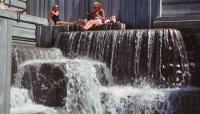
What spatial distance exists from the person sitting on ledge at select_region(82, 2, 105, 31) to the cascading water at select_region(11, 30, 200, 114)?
0.76 metres

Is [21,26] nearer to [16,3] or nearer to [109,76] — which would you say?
[16,3]

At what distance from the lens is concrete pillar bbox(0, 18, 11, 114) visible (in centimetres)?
352

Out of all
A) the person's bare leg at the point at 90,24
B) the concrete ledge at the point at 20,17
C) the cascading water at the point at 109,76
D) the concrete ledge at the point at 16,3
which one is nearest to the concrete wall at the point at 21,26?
the concrete ledge at the point at 20,17

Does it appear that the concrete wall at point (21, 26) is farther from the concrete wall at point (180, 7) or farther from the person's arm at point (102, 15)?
the concrete wall at point (180, 7)

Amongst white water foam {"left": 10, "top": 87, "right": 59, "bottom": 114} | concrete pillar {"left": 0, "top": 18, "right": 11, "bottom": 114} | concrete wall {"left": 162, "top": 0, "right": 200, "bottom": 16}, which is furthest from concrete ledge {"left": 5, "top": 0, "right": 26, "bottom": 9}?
concrete pillar {"left": 0, "top": 18, "right": 11, "bottom": 114}

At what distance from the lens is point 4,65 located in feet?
11.8

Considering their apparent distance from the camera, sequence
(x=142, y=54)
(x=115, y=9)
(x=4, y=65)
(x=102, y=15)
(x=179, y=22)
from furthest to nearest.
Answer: (x=115, y=9)
(x=102, y=15)
(x=179, y=22)
(x=142, y=54)
(x=4, y=65)

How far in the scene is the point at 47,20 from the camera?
41.0ft

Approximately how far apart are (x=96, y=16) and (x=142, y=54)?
2.38 metres

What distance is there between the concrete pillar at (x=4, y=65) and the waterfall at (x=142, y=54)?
579 cm

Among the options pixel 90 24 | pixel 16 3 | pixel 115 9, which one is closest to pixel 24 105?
pixel 90 24

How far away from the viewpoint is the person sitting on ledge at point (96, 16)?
11320mm

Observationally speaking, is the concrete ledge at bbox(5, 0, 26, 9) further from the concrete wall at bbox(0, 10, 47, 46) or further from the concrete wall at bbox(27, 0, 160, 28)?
the concrete wall at bbox(0, 10, 47, 46)

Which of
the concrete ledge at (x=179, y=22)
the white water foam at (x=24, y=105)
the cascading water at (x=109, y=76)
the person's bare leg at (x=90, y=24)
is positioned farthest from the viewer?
the person's bare leg at (x=90, y=24)
